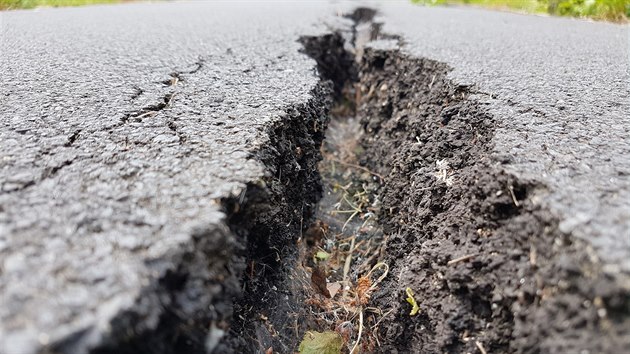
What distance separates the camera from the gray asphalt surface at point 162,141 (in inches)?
30.6

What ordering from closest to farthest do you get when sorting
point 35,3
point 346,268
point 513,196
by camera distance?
1. point 513,196
2. point 346,268
3. point 35,3

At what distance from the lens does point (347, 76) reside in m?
3.06

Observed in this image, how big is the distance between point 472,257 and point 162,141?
3.03ft

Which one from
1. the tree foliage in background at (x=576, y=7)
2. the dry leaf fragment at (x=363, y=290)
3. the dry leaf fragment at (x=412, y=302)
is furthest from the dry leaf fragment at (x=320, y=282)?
the tree foliage in background at (x=576, y=7)

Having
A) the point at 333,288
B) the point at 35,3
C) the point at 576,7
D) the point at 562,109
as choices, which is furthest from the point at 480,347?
the point at 576,7

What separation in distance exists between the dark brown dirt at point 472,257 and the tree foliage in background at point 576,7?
3.29 m

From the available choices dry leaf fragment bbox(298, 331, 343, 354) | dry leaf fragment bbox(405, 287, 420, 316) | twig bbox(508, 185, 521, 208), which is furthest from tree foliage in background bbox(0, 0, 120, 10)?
twig bbox(508, 185, 521, 208)

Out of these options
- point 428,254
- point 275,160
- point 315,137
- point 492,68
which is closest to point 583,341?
point 428,254

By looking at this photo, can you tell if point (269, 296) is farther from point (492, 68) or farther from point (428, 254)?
point (492, 68)

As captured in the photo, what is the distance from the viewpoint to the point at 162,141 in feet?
4.13

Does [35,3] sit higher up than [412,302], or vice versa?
[35,3]

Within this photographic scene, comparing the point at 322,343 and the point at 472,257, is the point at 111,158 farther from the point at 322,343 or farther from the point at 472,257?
the point at 472,257

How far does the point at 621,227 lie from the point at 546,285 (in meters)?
0.18

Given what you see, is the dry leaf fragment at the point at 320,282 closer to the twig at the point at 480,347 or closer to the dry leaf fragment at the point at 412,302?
the dry leaf fragment at the point at 412,302
